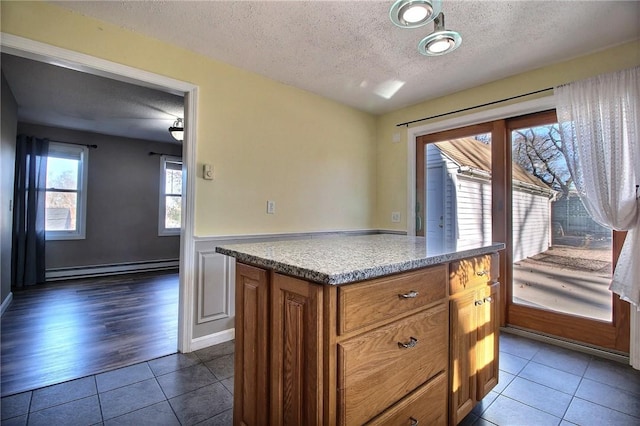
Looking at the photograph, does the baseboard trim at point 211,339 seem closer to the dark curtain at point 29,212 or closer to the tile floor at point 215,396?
the tile floor at point 215,396

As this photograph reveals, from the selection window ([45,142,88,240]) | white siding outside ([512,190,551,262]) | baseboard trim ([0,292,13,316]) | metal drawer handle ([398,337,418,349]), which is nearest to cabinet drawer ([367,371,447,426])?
metal drawer handle ([398,337,418,349])

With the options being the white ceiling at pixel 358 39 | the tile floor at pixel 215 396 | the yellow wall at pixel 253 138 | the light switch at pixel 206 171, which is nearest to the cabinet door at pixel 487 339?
the tile floor at pixel 215 396

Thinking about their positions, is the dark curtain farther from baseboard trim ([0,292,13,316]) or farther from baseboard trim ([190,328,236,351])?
baseboard trim ([190,328,236,351])

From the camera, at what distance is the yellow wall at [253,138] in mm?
2021

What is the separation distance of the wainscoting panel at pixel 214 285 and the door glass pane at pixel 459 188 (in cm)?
197

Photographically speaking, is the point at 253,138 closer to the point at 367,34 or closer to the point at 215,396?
the point at 367,34

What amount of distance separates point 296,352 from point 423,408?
0.65 metres

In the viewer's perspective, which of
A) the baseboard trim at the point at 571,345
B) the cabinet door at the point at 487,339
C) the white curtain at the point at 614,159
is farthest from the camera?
the baseboard trim at the point at 571,345

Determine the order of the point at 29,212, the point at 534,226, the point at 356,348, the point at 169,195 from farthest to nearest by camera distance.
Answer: the point at 169,195 < the point at 29,212 < the point at 534,226 < the point at 356,348

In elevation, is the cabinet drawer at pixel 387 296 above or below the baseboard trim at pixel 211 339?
above

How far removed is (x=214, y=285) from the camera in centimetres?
258

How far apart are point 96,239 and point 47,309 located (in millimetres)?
1996

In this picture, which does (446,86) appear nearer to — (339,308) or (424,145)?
(424,145)

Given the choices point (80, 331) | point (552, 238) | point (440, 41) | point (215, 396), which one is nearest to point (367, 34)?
point (440, 41)
